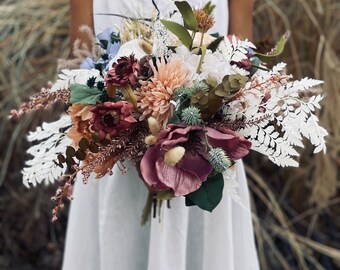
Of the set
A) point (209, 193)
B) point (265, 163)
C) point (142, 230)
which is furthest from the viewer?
point (265, 163)

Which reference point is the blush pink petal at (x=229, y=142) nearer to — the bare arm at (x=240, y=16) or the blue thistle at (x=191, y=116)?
the blue thistle at (x=191, y=116)

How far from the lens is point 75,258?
4.51ft

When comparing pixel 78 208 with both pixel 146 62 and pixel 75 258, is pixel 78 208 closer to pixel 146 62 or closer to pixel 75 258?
pixel 75 258

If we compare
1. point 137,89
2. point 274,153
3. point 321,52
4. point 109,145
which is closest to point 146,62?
point 137,89

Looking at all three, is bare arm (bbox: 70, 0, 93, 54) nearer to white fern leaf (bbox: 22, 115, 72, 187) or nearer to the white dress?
the white dress

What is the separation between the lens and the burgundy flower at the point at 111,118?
911mm

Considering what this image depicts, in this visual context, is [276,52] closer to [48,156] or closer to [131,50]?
[131,50]

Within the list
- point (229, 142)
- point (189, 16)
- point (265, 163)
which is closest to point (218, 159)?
point (229, 142)

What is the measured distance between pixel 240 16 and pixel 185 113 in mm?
503

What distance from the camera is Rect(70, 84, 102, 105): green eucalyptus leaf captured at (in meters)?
0.97

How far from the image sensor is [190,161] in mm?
938

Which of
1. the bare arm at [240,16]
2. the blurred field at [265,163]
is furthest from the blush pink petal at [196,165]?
the blurred field at [265,163]

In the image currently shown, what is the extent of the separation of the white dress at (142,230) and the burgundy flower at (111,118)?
340mm

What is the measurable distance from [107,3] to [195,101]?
480 mm
